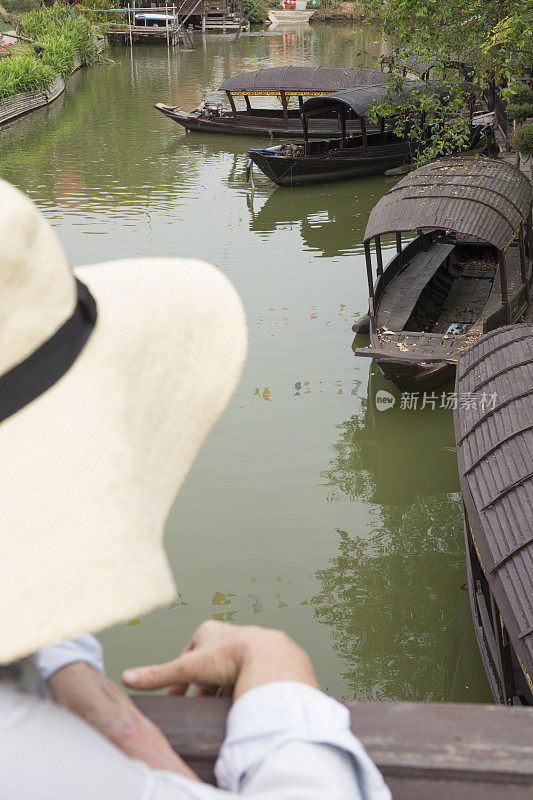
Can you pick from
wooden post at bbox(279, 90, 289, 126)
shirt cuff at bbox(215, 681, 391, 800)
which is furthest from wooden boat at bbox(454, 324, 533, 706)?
wooden post at bbox(279, 90, 289, 126)

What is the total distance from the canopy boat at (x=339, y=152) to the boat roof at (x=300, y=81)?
221cm

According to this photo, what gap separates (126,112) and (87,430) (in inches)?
1076

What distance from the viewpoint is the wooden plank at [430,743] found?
1229 millimetres

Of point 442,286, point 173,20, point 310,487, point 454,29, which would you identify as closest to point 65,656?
point 310,487

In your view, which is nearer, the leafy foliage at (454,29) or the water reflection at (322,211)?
the leafy foliage at (454,29)

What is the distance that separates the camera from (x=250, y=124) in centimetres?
2248

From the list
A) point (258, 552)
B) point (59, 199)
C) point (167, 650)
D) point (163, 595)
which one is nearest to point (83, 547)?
point (163, 595)

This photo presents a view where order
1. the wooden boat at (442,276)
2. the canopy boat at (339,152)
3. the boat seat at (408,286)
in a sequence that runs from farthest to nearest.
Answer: the canopy boat at (339,152)
the boat seat at (408,286)
the wooden boat at (442,276)

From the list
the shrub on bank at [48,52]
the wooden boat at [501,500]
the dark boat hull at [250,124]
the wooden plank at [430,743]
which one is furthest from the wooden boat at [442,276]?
the shrub on bank at [48,52]

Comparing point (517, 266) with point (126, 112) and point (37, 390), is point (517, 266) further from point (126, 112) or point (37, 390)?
point (126, 112)

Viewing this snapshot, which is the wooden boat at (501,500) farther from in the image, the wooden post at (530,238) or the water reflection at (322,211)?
the water reflection at (322,211)

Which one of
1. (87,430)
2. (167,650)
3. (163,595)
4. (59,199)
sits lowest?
(167,650)

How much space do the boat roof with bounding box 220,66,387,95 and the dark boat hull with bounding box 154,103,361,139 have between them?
4.25 ft

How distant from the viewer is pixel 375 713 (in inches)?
52.0
